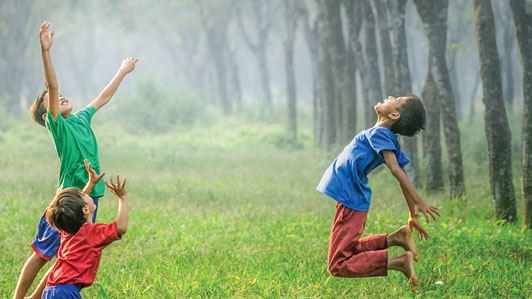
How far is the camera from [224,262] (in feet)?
18.7

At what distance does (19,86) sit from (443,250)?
27.2 meters

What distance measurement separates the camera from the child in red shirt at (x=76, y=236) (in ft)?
12.2

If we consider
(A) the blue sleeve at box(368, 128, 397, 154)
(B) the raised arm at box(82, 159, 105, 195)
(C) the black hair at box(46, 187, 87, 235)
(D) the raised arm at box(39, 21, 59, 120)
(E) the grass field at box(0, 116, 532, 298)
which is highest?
(D) the raised arm at box(39, 21, 59, 120)

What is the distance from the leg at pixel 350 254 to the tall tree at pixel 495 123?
3.45 metres

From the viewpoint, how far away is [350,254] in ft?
14.4

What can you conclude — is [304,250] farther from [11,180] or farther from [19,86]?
[19,86]

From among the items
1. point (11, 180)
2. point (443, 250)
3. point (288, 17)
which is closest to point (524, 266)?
point (443, 250)

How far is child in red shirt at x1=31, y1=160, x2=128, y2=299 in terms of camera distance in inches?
147

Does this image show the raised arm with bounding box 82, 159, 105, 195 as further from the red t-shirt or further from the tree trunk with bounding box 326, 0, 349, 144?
the tree trunk with bounding box 326, 0, 349, 144

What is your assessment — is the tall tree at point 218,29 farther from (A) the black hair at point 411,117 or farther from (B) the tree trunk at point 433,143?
(A) the black hair at point 411,117

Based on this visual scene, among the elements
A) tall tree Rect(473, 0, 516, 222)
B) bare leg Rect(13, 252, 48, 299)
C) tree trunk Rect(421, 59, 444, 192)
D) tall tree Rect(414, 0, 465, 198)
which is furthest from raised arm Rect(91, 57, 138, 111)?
tree trunk Rect(421, 59, 444, 192)

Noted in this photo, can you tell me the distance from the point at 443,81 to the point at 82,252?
21.7 feet

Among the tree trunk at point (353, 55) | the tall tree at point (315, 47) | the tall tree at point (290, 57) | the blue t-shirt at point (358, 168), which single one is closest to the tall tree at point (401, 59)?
the tree trunk at point (353, 55)

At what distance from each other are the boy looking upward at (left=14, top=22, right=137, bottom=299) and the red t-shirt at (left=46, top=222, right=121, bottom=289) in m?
0.72
